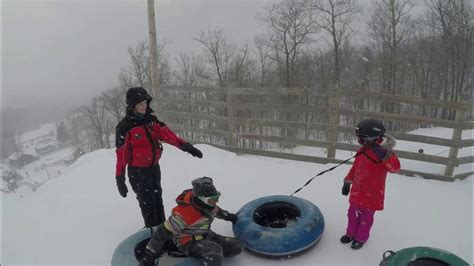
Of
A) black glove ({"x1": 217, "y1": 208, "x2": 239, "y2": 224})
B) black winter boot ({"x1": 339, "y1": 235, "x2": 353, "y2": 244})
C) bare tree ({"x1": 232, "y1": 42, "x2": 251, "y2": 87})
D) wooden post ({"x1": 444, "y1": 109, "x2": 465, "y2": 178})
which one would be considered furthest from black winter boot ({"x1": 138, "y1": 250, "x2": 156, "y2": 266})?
bare tree ({"x1": 232, "y1": 42, "x2": 251, "y2": 87})

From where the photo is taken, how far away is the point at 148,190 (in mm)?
3613

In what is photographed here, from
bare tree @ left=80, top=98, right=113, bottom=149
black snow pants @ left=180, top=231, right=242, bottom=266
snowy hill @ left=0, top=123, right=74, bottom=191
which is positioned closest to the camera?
black snow pants @ left=180, top=231, right=242, bottom=266

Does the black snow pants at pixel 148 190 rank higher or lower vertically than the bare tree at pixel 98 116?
higher

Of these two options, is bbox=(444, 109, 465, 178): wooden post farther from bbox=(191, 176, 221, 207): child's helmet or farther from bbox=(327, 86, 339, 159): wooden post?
bbox=(191, 176, 221, 207): child's helmet

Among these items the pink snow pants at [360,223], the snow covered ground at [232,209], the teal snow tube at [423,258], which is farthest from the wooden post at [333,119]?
the teal snow tube at [423,258]

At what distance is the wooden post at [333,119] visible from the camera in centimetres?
587

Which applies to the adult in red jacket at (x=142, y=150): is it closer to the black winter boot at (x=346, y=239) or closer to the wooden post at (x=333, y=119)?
the black winter boot at (x=346, y=239)

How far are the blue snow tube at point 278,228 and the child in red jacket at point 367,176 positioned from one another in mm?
A: 370

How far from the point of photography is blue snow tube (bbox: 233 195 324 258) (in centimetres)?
319

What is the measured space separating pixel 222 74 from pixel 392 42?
48.9 ft

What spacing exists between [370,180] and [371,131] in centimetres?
49

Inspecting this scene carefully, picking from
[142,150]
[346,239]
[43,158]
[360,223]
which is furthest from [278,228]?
[43,158]

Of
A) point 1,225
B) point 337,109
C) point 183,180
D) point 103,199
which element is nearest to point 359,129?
point 337,109

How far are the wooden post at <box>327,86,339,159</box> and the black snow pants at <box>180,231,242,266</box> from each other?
359cm
